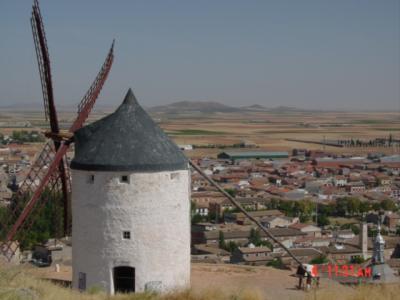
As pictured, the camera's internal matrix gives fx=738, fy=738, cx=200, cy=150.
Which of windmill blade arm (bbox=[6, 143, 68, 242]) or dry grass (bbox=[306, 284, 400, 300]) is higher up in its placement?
windmill blade arm (bbox=[6, 143, 68, 242])

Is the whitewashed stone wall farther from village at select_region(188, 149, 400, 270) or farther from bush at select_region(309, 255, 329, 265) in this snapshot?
bush at select_region(309, 255, 329, 265)

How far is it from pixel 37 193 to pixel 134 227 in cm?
301

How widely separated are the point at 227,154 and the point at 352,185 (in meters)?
38.8

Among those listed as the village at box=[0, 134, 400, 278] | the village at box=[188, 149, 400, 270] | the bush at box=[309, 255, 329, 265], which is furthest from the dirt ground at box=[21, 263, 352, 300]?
the bush at box=[309, 255, 329, 265]

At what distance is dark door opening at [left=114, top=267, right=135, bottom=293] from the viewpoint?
13852 millimetres

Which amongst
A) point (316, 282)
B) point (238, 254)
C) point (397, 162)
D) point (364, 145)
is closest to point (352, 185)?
point (397, 162)

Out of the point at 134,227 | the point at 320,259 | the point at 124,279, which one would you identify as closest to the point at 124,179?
the point at 134,227

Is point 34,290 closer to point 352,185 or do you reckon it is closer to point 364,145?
point 352,185

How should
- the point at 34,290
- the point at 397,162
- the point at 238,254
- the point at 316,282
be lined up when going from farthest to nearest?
1. the point at 397,162
2. the point at 238,254
3. the point at 316,282
4. the point at 34,290

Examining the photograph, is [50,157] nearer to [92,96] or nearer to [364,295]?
[92,96]

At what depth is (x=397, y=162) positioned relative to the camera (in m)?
121

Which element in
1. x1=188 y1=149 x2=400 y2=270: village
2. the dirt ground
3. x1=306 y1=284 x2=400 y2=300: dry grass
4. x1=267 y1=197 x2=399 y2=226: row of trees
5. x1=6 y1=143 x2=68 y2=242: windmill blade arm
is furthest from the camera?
x1=267 y1=197 x2=399 y2=226: row of trees

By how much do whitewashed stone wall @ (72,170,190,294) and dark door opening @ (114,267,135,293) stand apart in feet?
0.63

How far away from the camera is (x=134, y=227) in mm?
13594
